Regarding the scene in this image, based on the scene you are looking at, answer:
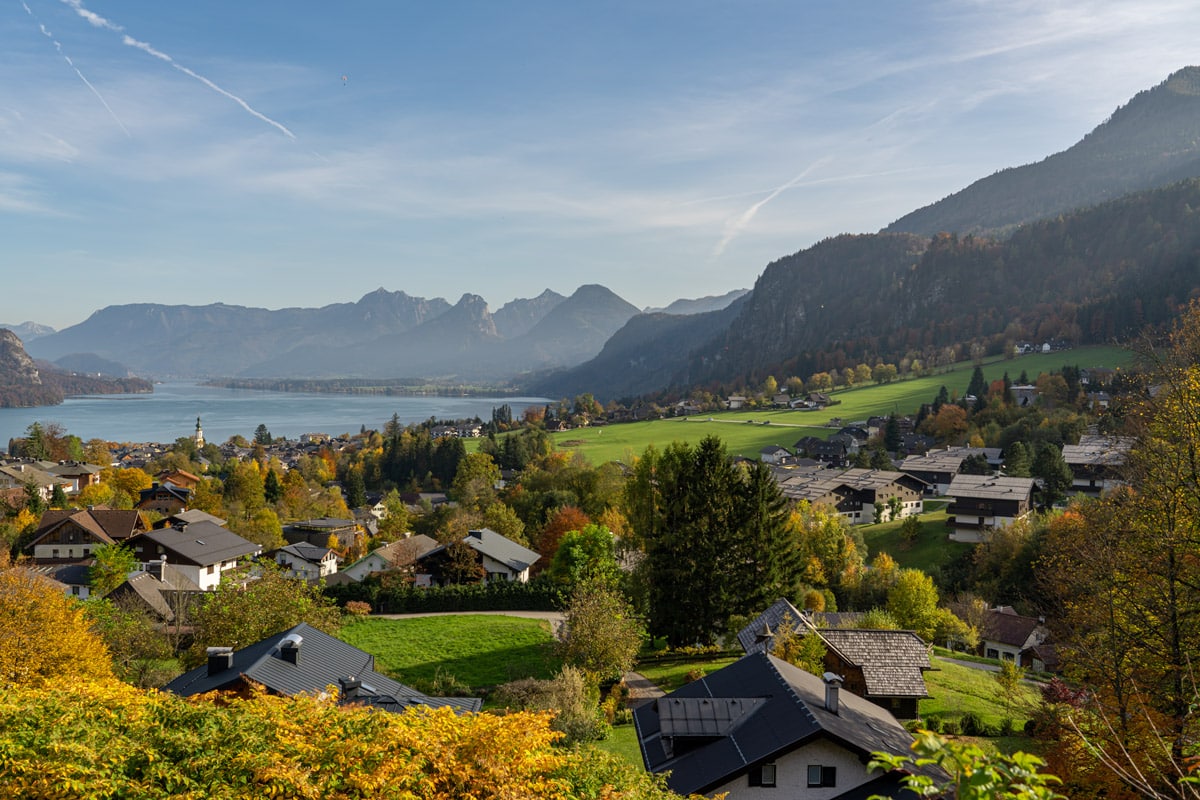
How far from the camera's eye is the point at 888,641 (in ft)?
88.0

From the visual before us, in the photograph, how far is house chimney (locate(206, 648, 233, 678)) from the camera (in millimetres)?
19375

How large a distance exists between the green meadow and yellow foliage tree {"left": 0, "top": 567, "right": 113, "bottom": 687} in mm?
70334

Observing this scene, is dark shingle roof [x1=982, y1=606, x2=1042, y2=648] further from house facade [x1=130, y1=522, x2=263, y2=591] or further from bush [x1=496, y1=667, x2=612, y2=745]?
house facade [x1=130, y1=522, x2=263, y2=591]

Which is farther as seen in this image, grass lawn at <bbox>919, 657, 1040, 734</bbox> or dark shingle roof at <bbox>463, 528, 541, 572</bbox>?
dark shingle roof at <bbox>463, 528, 541, 572</bbox>

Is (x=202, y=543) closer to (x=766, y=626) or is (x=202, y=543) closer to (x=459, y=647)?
(x=459, y=647)

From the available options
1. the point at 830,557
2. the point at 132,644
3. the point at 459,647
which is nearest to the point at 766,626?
the point at 459,647

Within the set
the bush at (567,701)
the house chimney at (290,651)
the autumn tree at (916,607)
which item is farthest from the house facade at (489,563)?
the house chimney at (290,651)

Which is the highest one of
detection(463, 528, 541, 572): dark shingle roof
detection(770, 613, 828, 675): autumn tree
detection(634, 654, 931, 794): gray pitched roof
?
detection(634, 654, 931, 794): gray pitched roof

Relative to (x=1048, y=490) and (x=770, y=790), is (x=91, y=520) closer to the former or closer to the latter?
(x=770, y=790)

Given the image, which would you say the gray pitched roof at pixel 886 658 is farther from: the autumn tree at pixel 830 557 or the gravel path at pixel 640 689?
the autumn tree at pixel 830 557

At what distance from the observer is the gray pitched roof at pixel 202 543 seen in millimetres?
52656

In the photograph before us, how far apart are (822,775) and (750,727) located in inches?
71.7

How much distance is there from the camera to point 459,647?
34969 millimetres

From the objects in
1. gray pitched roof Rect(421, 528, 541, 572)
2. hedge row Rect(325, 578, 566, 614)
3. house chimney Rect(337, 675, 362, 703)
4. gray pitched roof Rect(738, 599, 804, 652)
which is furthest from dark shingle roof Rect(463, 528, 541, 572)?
house chimney Rect(337, 675, 362, 703)
